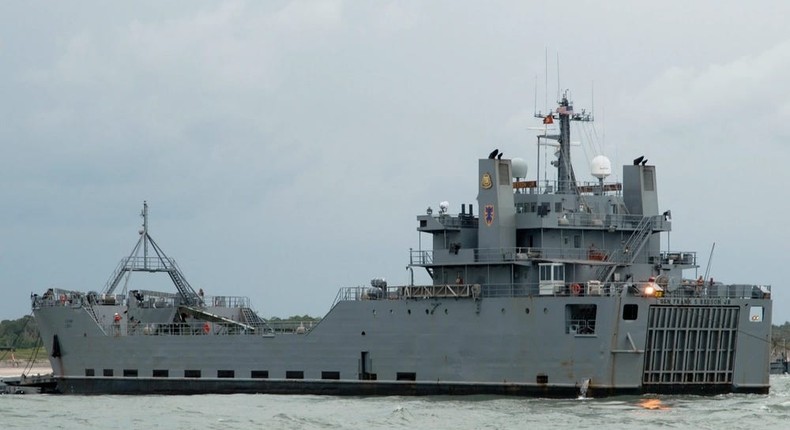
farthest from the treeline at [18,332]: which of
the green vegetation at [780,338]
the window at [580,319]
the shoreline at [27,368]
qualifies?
the window at [580,319]

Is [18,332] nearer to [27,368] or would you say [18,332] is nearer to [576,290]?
[27,368]

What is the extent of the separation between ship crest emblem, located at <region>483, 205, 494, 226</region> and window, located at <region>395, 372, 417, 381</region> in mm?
5390

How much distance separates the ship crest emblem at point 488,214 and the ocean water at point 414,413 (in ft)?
19.0

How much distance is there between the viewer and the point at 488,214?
47562 mm

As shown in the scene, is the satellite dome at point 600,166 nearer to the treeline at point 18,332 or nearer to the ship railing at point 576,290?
the ship railing at point 576,290

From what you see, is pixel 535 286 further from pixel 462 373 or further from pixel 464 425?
→ pixel 464 425

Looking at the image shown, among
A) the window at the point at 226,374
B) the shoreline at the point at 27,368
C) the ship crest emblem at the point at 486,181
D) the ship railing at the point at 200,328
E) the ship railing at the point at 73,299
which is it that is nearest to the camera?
the ship crest emblem at the point at 486,181

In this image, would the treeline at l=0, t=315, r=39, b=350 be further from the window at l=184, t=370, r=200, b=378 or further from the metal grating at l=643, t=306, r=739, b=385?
the metal grating at l=643, t=306, r=739, b=385

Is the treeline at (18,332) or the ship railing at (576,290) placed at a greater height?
the ship railing at (576,290)

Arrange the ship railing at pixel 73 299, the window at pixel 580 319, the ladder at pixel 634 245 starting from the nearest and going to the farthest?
the window at pixel 580 319
the ladder at pixel 634 245
the ship railing at pixel 73 299

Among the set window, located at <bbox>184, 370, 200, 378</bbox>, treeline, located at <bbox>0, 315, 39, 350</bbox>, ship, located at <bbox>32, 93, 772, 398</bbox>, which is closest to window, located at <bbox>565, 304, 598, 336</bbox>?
ship, located at <bbox>32, 93, 772, 398</bbox>

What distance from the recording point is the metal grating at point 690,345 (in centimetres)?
4459

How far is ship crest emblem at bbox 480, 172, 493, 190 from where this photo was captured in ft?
156

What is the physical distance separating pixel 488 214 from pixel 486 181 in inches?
41.7
